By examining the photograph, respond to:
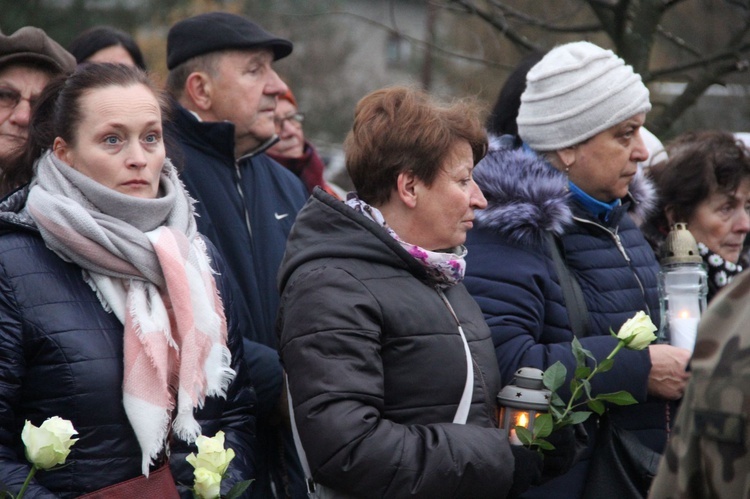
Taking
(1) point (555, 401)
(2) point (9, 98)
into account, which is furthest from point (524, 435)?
(2) point (9, 98)

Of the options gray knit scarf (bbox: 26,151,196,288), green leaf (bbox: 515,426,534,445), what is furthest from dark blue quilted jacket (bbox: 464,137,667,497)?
gray knit scarf (bbox: 26,151,196,288)

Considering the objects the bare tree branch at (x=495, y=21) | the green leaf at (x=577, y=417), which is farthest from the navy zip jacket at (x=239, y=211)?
the bare tree branch at (x=495, y=21)

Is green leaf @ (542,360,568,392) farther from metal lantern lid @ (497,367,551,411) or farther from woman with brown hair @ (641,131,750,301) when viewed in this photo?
woman with brown hair @ (641,131,750,301)

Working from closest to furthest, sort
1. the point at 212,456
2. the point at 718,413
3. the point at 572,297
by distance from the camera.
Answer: the point at 718,413 < the point at 212,456 < the point at 572,297

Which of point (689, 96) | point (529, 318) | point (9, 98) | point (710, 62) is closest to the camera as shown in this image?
point (529, 318)

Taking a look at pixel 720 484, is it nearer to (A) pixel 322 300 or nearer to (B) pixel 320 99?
(A) pixel 322 300

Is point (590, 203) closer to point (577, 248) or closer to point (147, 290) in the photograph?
point (577, 248)

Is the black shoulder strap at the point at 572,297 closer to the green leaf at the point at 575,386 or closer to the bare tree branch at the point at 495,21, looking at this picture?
the green leaf at the point at 575,386

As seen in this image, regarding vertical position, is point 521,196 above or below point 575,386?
above

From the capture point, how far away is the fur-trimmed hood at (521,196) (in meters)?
3.49

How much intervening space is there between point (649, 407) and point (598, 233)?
636 millimetres

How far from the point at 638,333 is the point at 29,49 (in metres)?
2.43

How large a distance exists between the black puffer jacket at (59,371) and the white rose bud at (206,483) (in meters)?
0.30

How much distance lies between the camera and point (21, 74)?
3938mm
